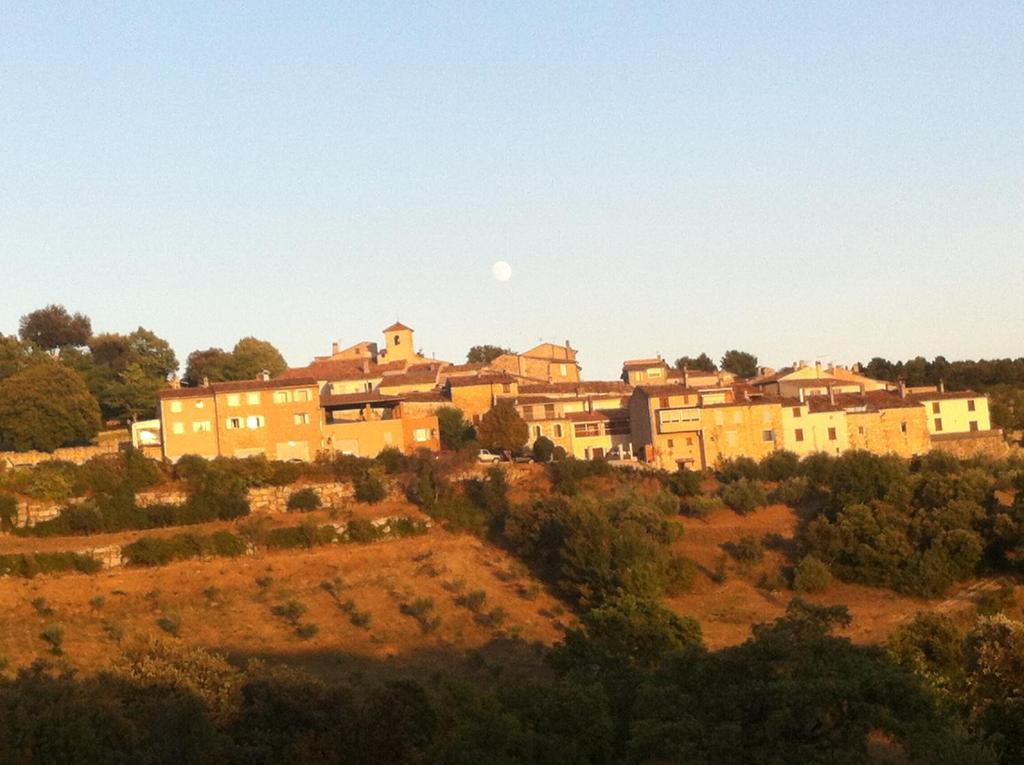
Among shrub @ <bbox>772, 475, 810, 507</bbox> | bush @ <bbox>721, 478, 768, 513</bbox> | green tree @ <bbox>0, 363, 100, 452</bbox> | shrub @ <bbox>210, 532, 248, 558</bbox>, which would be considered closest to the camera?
shrub @ <bbox>210, 532, 248, 558</bbox>

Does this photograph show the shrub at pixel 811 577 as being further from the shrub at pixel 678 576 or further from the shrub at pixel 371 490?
the shrub at pixel 371 490

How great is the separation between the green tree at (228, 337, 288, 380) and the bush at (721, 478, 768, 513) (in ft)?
97.5

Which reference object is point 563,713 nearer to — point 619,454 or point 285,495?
point 285,495

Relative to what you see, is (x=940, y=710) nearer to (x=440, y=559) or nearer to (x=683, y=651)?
(x=683, y=651)

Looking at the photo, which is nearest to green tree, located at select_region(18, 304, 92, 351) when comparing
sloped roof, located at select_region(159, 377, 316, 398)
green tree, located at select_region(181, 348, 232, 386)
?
green tree, located at select_region(181, 348, 232, 386)

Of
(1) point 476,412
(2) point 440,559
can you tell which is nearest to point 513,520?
(2) point 440,559

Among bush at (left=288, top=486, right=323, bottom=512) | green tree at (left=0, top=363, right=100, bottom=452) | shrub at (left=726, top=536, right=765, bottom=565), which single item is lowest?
shrub at (left=726, top=536, right=765, bottom=565)

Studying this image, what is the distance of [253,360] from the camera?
7800 cm

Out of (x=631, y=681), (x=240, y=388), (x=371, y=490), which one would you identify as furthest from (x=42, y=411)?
(x=631, y=681)

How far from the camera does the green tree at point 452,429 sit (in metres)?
60.6

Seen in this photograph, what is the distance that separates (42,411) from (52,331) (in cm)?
2658

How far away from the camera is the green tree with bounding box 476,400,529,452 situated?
59469mm

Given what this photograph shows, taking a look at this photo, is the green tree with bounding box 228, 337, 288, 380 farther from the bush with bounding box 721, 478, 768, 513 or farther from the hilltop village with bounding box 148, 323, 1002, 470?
the bush with bounding box 721, 478, 768, 513

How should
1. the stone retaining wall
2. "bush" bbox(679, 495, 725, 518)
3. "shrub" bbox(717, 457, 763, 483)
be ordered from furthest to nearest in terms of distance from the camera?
"shrub" bbox(717, 457, 763, 483), the stone retaining wall, "bush" bbox(679, 495, 725, 518)
